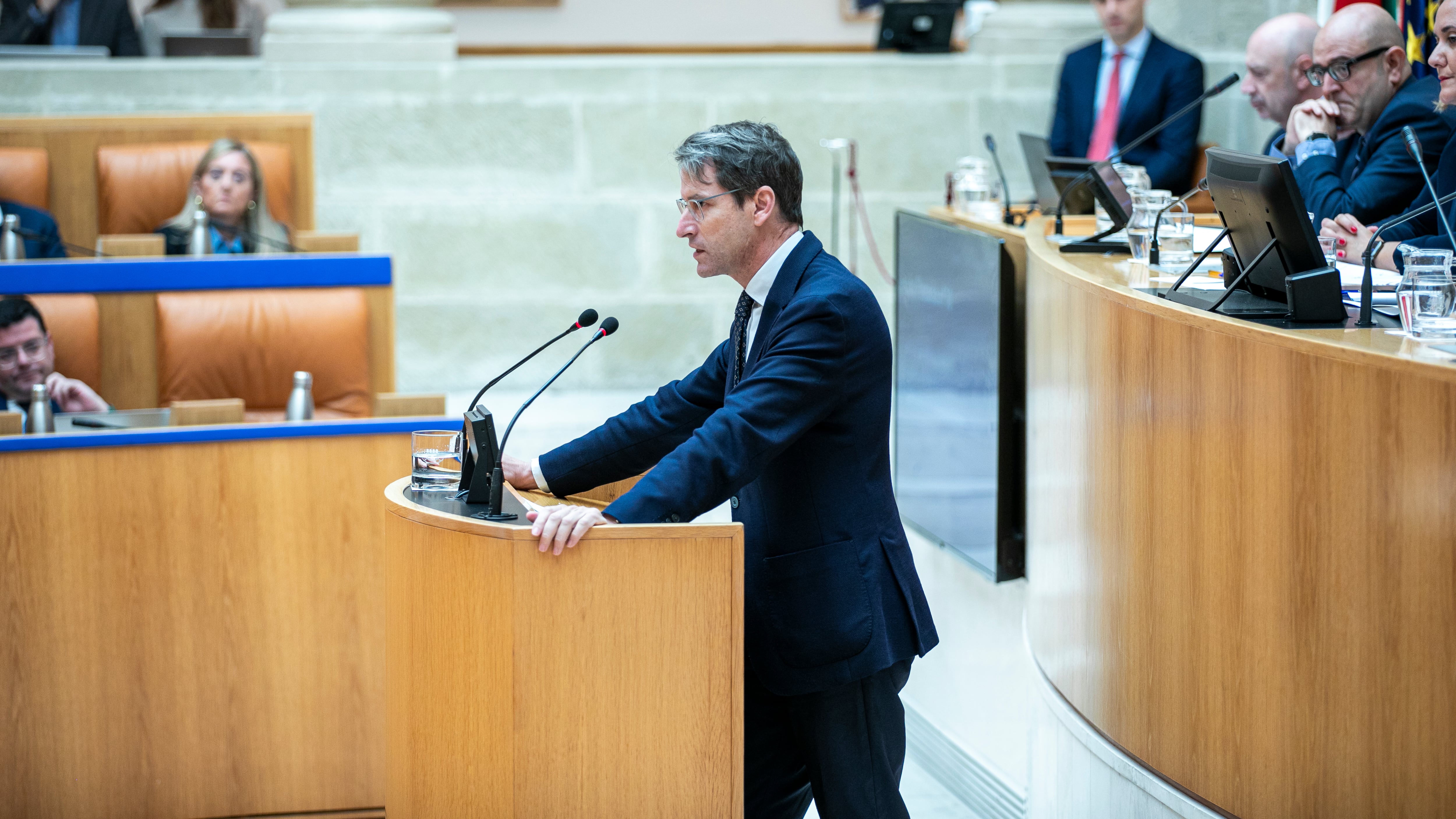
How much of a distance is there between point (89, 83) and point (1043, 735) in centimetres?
454

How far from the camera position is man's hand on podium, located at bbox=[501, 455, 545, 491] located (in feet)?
7.24

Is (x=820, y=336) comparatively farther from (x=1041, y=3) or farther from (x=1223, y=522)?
(x=1041, y=3)

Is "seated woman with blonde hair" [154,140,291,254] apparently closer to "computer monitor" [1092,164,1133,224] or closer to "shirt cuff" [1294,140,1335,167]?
"computer monitor" [1092,164,1133,224]

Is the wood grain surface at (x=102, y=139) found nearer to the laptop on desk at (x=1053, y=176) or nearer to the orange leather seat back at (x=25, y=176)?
the orange leather seat back at (x=25, y=176)

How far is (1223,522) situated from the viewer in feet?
6.63

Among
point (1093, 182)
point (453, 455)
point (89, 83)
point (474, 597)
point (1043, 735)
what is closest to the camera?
point (474, 597)

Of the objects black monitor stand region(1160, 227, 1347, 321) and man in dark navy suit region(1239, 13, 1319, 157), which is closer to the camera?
black monitor stand region(1160, 227, 1347, 321)

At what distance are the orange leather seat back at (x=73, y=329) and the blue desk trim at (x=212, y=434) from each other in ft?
3.75

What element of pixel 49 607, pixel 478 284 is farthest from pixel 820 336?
pixel 478 284

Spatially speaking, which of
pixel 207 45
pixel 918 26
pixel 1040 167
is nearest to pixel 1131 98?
pixel 918 26

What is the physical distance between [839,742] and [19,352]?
8.23 feet

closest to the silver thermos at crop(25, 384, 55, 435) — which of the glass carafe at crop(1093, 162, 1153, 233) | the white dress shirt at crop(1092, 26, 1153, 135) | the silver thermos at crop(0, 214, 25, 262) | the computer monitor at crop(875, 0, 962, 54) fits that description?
the silver thermos at crop(0, 214, 25, 262)

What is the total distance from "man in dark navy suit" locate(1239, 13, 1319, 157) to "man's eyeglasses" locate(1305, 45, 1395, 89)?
295mm

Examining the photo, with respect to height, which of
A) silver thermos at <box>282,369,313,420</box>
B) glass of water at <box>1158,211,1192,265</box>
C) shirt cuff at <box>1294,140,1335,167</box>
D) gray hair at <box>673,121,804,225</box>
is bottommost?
silver thermos at <box>282,369,313,420</box>
